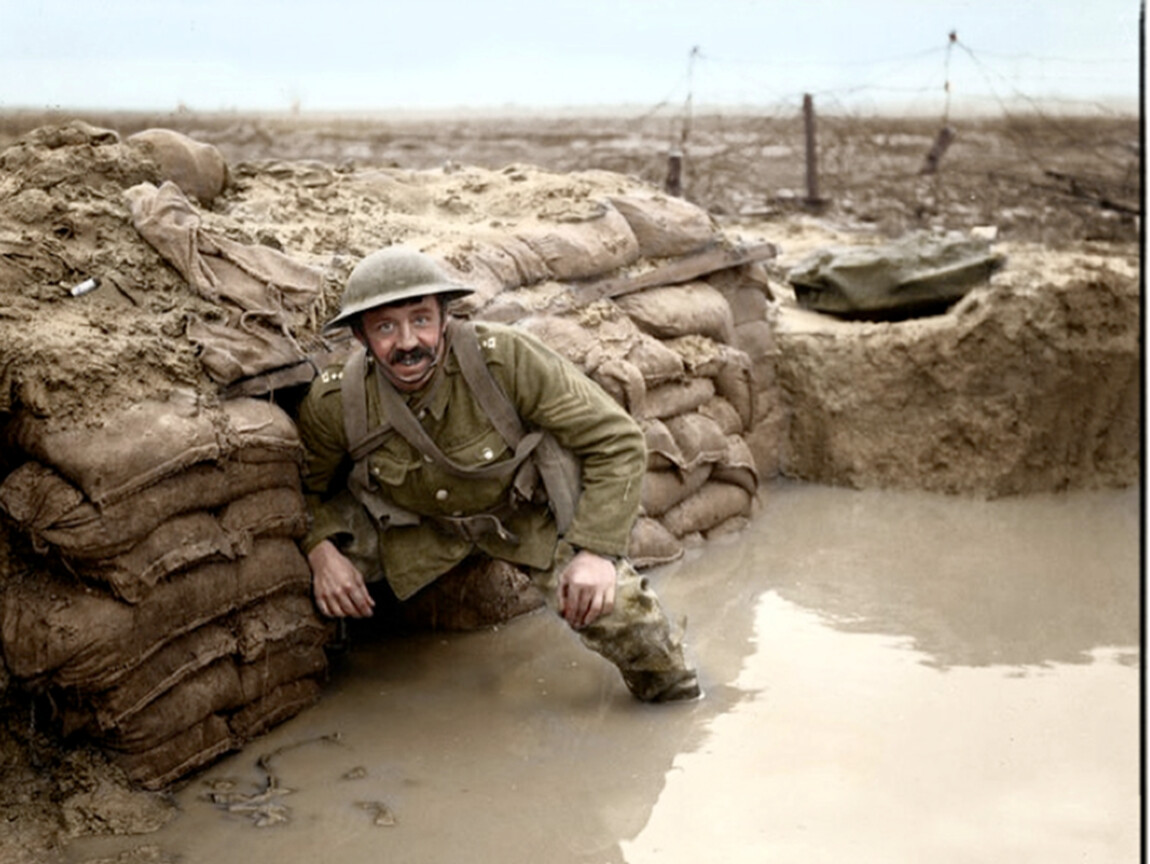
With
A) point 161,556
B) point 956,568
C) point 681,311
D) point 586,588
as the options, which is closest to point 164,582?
point 161,556

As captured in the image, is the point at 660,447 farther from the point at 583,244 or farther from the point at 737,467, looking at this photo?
the point at 583,244

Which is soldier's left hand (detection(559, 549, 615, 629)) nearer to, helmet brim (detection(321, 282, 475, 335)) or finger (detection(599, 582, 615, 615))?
finger (detection(599, 582, 615, 615))

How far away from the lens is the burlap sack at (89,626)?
3.47 meters

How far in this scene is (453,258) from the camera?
5035mm

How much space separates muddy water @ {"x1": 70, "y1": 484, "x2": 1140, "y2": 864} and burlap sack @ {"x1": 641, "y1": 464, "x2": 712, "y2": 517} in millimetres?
259

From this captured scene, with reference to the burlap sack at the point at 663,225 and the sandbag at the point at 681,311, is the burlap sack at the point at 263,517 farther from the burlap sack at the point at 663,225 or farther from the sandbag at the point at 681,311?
the burlap sack at the point at 663,225

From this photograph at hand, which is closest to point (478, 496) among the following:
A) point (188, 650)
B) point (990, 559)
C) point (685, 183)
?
point (188, 650)

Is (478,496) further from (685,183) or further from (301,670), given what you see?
(685,183)

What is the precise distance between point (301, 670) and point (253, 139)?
1933 cm

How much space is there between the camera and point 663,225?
6.07 meters

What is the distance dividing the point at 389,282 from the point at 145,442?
765 millimetres

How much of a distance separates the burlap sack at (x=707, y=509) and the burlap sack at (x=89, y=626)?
7.66 feet

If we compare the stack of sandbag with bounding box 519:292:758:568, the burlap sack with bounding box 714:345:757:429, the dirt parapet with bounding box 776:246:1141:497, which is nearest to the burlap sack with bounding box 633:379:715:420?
the stack of sandbag with bounding box 519:292:758:568

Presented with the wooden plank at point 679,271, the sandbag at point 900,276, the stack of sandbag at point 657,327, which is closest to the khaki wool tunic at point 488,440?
the stack of sandbag at point 657,327
